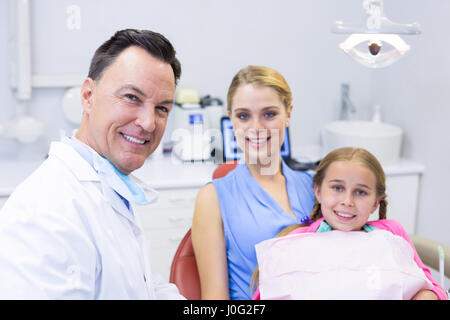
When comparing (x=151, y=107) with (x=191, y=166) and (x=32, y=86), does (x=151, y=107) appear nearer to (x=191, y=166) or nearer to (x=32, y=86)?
(x=191, y=166)

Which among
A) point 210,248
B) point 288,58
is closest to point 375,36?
point 210,248

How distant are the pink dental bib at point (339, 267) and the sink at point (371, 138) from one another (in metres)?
1.21

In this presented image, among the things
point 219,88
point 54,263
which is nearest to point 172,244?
point 219,88

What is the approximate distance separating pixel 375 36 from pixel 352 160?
1.01 feet

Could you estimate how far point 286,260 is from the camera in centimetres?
110

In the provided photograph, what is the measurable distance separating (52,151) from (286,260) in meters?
0.54

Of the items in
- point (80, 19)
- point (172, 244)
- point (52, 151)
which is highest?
point (80, 19)

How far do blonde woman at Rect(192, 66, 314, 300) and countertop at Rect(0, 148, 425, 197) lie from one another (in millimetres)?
692

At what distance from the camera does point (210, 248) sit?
1.32 metres

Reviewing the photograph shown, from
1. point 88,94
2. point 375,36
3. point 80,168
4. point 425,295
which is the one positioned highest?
point 375,36

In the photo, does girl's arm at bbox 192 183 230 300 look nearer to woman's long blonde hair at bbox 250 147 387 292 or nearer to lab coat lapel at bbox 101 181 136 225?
woman's long blonde hair at bbox 250 147 387 292

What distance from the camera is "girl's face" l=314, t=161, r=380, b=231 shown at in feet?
3.95

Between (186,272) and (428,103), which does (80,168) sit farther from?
(428,103)
